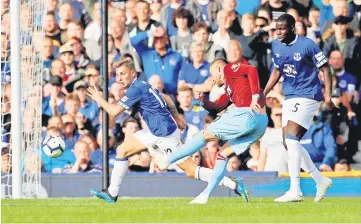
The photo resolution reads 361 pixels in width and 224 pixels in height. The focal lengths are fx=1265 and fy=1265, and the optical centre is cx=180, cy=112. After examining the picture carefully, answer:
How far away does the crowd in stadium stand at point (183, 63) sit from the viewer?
754 inches

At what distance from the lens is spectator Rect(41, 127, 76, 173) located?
786 inches

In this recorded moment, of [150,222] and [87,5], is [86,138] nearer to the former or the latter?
[87,5]

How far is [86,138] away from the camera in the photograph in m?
19.8

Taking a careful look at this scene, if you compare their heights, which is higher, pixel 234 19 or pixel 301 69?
pixel 234 19

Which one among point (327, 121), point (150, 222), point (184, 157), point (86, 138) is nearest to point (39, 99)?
point (86, 138)

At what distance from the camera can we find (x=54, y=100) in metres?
20.4

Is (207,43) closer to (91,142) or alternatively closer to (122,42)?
(122,42)

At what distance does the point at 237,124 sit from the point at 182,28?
6.29 metres

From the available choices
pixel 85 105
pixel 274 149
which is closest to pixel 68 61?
pixel 85 105

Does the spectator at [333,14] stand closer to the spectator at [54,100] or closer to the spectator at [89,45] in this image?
the spectator at [89,45]

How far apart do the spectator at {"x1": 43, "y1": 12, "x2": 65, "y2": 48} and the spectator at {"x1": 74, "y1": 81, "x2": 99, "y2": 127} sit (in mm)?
832

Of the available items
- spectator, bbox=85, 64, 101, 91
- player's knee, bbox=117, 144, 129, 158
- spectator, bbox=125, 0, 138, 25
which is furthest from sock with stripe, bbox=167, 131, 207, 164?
spectator, bbox=85, 64, 101, 91

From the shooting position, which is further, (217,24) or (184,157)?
(217,24)

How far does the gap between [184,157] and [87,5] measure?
7.03 m
